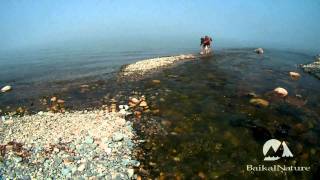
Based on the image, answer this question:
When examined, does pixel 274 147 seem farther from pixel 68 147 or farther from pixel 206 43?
pixel 206 43

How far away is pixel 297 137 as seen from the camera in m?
13.7

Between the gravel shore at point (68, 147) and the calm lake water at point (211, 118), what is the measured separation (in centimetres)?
110

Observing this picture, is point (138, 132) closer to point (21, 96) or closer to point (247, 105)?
point (247, 105)

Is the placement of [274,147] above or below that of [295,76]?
below

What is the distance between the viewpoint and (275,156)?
480 inches

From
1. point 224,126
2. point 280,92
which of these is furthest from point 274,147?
point 280,92

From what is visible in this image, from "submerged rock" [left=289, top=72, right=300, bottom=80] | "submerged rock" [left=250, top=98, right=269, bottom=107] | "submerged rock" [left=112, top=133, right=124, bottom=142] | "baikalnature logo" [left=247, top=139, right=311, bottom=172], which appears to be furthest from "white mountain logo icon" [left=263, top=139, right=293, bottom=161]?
"submerged rock" [left=289, top=72, right=300, bottom=80]

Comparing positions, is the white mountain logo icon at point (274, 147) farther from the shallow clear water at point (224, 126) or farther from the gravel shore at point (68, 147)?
the gravel shore at point (68, 147)

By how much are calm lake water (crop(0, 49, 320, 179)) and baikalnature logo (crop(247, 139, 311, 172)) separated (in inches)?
9.1

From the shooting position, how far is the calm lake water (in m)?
11.8

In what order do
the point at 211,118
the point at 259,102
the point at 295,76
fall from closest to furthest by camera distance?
the point at 211,118 → the point at 259,102 → the point at 295,76

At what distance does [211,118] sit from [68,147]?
836 cm

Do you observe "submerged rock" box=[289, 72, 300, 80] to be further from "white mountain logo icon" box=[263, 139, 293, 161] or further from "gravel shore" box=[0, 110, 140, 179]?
"gravel shore" box=[0, 110, 140, 179]

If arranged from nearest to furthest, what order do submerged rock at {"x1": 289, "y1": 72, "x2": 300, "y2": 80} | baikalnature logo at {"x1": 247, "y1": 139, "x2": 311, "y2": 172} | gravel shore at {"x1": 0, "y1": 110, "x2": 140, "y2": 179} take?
gravel shore at {"x1": 0, "y1": 110, "x2": 140, "y2": 179}
baikalnature logo at {"x1": 247, "y1": 139, "x2": 311, "y2": 172}
submerged rock at {"x1": 289, "y1": 72, "x2": 300, "y2": 80}
